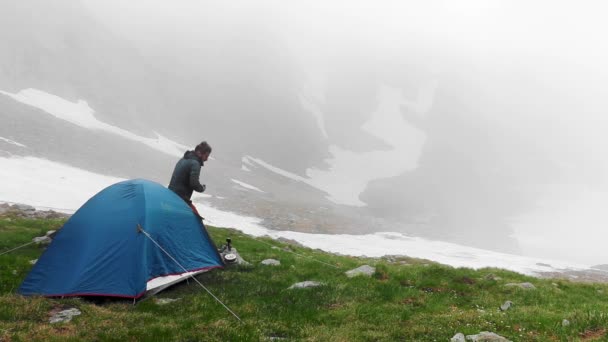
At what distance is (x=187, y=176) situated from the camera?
1504 centimetres

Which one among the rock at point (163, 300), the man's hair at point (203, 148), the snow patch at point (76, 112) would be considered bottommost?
the rock at point (163, 300)

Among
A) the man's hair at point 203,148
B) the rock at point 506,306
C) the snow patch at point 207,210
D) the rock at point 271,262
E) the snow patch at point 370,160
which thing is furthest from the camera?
the snow patch at point 370,160

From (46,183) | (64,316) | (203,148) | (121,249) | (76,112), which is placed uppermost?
(76,112)

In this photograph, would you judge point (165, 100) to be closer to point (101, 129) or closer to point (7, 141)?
point (101, 129)

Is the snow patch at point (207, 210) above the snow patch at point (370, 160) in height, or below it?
below

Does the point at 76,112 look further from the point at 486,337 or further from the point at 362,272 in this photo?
the point at 486,337

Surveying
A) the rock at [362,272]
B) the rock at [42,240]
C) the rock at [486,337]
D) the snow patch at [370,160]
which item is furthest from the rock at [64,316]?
the snow patch at [370,160]

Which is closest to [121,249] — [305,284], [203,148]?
[203,148]

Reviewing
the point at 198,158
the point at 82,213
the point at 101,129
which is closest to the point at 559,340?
the point at 198,158

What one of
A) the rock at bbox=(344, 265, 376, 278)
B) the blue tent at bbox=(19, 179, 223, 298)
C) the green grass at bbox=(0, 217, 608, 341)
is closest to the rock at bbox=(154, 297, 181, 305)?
the green grass at bbox=(0, 217, 608, 341)

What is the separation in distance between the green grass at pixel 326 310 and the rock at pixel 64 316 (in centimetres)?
20

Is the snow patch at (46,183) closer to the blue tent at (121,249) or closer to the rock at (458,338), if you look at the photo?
the blue tent at (121,249)

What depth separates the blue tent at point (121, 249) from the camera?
36.7 feet

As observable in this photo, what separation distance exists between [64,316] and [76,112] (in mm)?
105174
